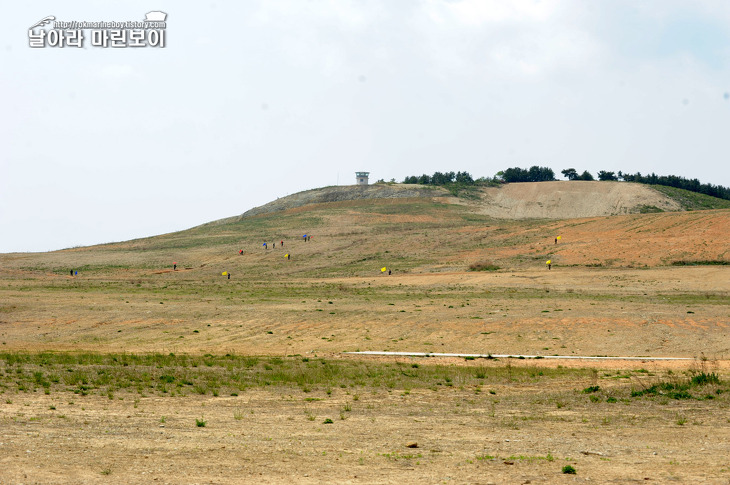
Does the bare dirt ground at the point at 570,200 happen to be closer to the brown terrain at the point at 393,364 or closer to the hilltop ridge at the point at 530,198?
the hilltop ridge at the point at 530,198

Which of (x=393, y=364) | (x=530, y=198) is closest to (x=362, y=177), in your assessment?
(x=530, y=198)

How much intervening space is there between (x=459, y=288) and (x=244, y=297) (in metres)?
16.8

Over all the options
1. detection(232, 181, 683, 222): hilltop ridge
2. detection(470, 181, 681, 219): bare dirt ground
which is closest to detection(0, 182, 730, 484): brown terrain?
detection(470, 181, 681, 219): bare dirt ground

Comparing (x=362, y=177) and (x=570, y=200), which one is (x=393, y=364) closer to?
(x=570, y=200)

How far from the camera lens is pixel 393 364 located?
81.1 ft

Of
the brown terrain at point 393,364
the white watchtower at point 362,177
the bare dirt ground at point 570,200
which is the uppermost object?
the white watchtower at point 362,177

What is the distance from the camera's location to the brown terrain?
11.7m

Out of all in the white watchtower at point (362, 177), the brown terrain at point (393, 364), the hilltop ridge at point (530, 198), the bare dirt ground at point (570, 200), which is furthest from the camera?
the white watchtower at point (362, 177)

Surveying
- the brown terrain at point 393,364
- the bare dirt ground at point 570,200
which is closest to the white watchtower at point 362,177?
the bare dirt ground at point 570,200

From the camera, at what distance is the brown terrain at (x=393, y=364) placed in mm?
11719

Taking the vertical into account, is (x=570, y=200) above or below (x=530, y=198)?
below

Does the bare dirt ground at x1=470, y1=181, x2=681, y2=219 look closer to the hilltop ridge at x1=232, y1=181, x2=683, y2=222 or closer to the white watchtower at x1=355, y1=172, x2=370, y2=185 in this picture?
the hilltop ridge at x1=232, y1=181, x2=683, y2=222

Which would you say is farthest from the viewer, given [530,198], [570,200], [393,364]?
[530,198]

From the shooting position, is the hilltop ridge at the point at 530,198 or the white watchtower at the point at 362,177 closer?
the hilltop ridge at the point at 530,198
